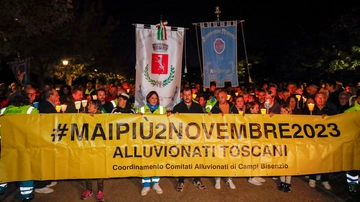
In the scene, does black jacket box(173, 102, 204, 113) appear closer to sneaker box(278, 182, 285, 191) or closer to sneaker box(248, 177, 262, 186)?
sneaker box(248, 177, 262, 186)

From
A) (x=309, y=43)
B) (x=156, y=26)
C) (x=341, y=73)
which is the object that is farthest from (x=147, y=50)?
(x=309, y=43)

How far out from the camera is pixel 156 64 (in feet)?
24.0

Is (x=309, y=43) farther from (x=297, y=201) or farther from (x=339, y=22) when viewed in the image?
(x=297, y=201)

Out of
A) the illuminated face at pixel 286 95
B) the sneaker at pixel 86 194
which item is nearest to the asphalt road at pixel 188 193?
the sneaker at pixel 86 194

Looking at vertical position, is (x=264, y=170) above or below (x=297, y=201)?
above

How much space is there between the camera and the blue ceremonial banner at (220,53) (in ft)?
28.2

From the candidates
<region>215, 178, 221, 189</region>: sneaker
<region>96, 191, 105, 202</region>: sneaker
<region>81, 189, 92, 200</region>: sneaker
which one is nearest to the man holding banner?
<region>215, 178, 221, 189</region>: sneaker

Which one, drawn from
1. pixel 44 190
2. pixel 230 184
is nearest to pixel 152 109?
pixel 230 184

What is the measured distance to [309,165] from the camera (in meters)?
6.49

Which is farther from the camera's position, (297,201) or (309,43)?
(309,43)

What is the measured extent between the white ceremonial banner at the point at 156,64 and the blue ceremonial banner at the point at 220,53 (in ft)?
4.67

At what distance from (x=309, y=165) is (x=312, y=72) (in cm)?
2446

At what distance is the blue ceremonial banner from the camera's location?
860cm

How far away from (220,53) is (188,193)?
3.52m
